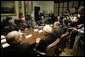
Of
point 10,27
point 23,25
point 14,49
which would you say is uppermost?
point 14,49

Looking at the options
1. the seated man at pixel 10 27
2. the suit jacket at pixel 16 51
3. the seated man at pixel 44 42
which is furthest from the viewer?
the seated man at pixel 10 27

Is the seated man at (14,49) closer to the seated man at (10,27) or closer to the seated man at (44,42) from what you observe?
the seated man at (44,42)

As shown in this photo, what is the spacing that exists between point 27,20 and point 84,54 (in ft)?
9.66

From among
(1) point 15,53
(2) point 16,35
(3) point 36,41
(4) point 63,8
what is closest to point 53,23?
(4) point 63,8

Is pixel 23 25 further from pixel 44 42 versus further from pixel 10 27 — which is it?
pixel 44 42

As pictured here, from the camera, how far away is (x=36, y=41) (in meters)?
2.63

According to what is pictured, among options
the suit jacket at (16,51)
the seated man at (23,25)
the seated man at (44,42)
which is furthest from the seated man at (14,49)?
the seated man at (23,25)

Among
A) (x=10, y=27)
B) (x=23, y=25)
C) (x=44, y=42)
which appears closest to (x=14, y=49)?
(x=44, y=42)

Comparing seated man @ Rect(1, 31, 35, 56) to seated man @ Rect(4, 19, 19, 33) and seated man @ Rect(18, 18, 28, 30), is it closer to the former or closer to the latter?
seated man @ Rect(4, 19, 19, 33)

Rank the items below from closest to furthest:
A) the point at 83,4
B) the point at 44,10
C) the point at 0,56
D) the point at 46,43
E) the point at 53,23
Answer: the point at 83,4 < the point at 0,56 < the point at 46,43 < the point at 44,10 < the point at 53,23

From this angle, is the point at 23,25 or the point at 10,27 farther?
the point at 23,25

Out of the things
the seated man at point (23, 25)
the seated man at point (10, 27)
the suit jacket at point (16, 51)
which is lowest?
the seated man at point (23, 25)

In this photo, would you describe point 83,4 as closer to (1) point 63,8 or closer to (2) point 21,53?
(2) point 21,53

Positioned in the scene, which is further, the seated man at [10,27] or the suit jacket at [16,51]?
the seated man at [10,27]
